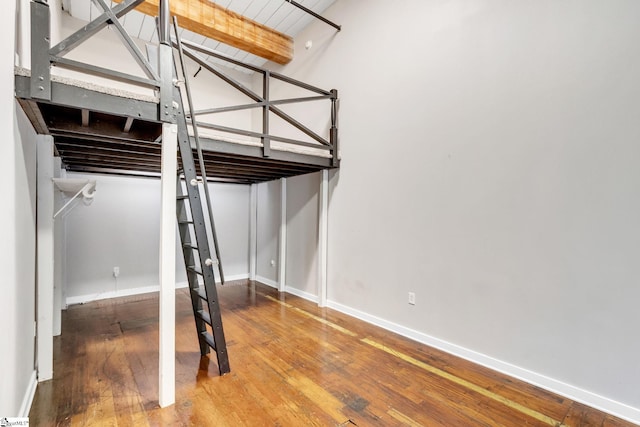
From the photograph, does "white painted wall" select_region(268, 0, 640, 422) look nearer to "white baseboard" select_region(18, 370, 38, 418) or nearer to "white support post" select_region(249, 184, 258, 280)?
"white support post" select_region(249, 184, 258, 280)

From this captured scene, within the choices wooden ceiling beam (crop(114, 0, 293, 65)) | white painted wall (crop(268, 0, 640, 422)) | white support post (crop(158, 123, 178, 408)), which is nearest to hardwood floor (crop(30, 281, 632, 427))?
white support post (crop(158, 123, 178, 408))

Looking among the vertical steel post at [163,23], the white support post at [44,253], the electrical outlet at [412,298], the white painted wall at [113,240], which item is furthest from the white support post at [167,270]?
the white painted wall at [113,240]

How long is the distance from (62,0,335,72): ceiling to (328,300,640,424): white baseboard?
4165 millimetres

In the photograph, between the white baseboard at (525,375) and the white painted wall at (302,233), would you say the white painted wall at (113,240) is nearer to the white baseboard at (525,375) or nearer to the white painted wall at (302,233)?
the white painted wall at (302,233)

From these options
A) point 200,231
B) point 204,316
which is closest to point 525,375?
point 204,316

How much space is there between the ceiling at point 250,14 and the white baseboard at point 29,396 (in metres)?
3.96

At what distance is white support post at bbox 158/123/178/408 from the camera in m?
2.11

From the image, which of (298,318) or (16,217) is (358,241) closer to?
(298,318)

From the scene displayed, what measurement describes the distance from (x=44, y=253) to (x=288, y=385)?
6.86ft

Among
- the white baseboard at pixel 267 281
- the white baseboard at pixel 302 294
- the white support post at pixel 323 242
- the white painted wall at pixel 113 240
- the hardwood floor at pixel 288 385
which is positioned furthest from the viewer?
the white baseboard at pixel 267 281

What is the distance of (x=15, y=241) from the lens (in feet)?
5.63

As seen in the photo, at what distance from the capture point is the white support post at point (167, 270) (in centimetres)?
211

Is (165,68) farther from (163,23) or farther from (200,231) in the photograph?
(200,231)

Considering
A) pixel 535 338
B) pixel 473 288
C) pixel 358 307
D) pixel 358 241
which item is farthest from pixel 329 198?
pixel 535 338
